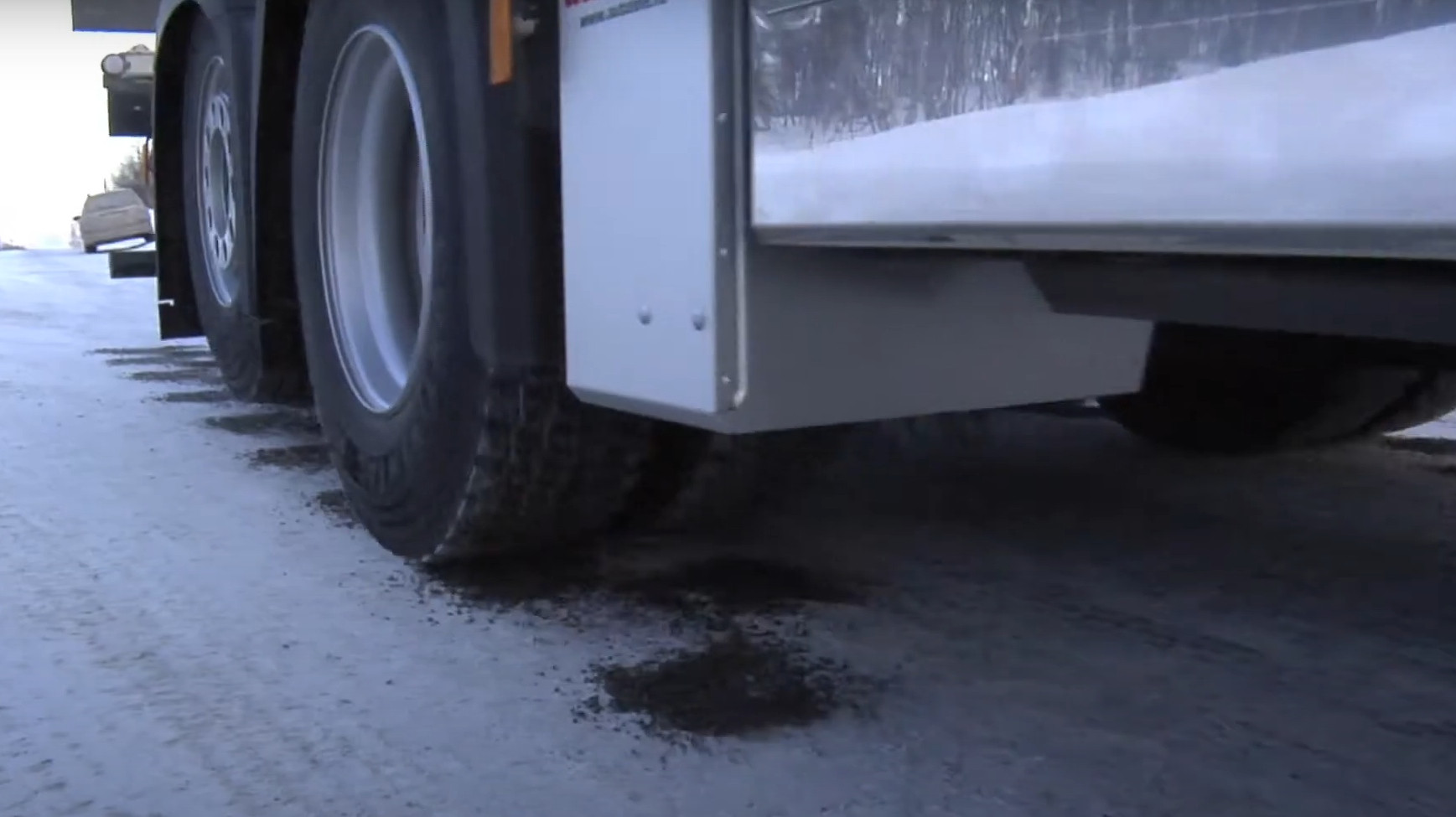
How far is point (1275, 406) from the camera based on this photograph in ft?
8.42

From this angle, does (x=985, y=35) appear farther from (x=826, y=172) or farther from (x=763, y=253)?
(x=763, y=253)

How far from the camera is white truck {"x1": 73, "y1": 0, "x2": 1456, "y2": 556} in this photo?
0.87 m

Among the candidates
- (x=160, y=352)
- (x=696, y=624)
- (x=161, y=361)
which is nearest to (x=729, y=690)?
(x=696, y=624)

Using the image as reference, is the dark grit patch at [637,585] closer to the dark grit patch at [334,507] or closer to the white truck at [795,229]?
the white truck at [795,229]

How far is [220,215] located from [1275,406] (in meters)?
2.35

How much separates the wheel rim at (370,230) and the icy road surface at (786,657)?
278 millimetres

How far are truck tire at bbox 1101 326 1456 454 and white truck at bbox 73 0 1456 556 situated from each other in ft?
0.03

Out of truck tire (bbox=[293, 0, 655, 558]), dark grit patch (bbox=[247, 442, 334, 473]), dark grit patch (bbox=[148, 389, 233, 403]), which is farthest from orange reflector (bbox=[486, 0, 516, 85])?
dark grit patch (bbox=[148, 389, 233, 403])

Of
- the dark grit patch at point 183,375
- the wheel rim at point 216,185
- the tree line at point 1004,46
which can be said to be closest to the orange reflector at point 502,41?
the tree line at point 1004,46

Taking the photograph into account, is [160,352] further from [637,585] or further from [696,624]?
[696,624]

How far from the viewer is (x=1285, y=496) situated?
7.75 feet

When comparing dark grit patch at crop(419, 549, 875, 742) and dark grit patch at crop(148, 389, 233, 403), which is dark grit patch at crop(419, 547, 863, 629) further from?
dark grit patch at crop(148, 389, 233, 403)

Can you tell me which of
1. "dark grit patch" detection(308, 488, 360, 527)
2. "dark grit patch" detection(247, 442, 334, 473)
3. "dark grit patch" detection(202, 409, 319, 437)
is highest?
"dark grit patch" detection(202, 409, 319, 437)

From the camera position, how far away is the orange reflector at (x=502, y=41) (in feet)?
5.23
